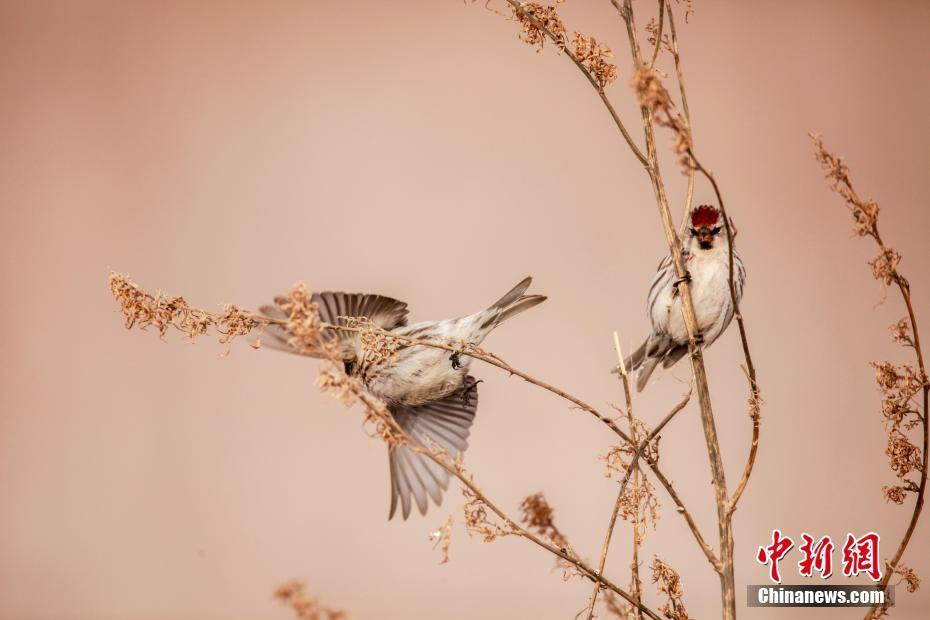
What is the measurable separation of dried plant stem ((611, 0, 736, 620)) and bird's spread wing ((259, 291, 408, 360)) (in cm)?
38

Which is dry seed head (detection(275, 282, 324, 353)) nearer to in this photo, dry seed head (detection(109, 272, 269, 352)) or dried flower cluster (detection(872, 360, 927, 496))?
dry seed head (detection(109, 272, 269, 352))

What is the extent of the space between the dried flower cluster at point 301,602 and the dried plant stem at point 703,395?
8.9 inches

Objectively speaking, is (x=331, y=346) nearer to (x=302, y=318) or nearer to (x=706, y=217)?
(x=302, y=318)

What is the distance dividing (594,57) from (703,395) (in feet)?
0.70

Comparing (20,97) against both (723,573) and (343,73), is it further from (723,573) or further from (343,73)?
(723,573)

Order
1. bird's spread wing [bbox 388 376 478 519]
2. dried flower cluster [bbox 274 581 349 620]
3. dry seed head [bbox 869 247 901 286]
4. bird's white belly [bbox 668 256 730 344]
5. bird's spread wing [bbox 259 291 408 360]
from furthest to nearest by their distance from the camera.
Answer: bird's spread wing [bbox 388 376 478 519] < bird's spread wing [bbox 259 291 408 360] < bird's white belly [bbox 668 256 730 344] < dry seed head [bbox 869 247 901 286] < dried flower cluster [bbox 274 581 349 620]

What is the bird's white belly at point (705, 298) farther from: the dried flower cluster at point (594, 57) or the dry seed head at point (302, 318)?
the dry seed head at point (302, 318)

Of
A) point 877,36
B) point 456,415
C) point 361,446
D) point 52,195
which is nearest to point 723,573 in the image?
point 456,415

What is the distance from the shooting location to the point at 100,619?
1.62 m

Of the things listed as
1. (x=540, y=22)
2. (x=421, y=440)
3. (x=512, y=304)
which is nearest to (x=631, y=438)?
(x=540, y=22)

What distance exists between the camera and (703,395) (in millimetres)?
552

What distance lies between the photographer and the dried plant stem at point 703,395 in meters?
0.54

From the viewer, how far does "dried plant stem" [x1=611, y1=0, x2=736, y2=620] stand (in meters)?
0.54

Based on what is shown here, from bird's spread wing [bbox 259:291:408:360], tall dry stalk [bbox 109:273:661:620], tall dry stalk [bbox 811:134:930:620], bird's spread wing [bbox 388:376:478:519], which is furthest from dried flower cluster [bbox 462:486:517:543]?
bird's spread wing [bbox 388:376:478:519]
